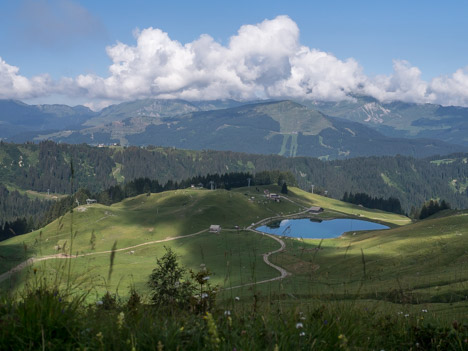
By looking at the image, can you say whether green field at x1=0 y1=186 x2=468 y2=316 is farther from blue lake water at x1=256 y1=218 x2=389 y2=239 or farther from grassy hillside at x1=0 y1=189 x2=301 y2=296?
blue lake water at x1=256 y1=218 x2=389 y2=239

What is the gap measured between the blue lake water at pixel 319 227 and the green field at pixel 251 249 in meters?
9.19

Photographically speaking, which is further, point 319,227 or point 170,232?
point 319,227

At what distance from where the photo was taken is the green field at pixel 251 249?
28156 millimetres

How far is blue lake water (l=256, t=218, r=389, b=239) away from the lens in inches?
5295

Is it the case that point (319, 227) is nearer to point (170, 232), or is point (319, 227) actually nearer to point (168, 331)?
point (170, 232)

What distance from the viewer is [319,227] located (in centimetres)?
14912

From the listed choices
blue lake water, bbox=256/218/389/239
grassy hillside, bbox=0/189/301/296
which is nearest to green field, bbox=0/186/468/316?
grassy hillside, bbox=0/189/301/296

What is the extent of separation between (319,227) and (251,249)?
87204 mm

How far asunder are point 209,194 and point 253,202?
20703 millimetres

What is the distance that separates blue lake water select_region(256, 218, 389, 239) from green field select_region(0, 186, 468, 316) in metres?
9.19

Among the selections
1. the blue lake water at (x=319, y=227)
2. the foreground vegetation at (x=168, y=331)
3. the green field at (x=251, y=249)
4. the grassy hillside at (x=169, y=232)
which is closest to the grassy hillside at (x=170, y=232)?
the grassy hillside at (x=169, y=232)

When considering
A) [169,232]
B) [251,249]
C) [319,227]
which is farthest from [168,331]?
[319,227]

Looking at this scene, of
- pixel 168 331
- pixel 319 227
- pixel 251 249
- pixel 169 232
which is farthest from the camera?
pixel 319 227

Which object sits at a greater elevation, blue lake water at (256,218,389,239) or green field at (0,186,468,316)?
green field at (0,186,468,316)
